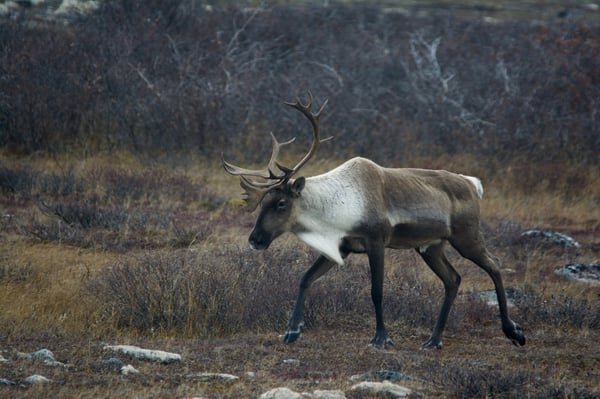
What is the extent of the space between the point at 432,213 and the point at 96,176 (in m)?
6.66

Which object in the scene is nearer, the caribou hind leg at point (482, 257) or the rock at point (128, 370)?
the rock at point (128, 370)

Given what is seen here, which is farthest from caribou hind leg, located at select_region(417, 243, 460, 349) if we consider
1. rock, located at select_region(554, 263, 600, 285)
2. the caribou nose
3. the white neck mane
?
rock, located at select_region(554, 263, 600, 285)

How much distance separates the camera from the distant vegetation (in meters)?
15.1

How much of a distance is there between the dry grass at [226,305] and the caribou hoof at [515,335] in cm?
7

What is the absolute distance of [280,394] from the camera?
514 centimetres

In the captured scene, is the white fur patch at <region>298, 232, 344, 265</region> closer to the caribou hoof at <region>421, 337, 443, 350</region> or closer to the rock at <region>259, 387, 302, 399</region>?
the caribou hoof at <region>421, 337, 443, 350</region>

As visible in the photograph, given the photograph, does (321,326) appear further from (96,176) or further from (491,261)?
(96,176)

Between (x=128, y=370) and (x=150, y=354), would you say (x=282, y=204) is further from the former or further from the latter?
(x=128, y=370)

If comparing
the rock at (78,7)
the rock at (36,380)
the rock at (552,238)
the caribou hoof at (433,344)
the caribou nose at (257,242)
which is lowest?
the rock at (552,238)

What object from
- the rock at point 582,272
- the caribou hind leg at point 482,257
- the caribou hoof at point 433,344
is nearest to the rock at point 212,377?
the caribou hoof at point 433,344

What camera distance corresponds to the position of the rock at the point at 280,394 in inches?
201

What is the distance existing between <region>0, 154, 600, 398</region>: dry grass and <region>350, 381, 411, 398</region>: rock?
0.24 m

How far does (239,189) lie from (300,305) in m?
6.30

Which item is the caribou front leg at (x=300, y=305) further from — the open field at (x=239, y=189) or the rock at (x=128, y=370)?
the rock at (x=128, y=370)
